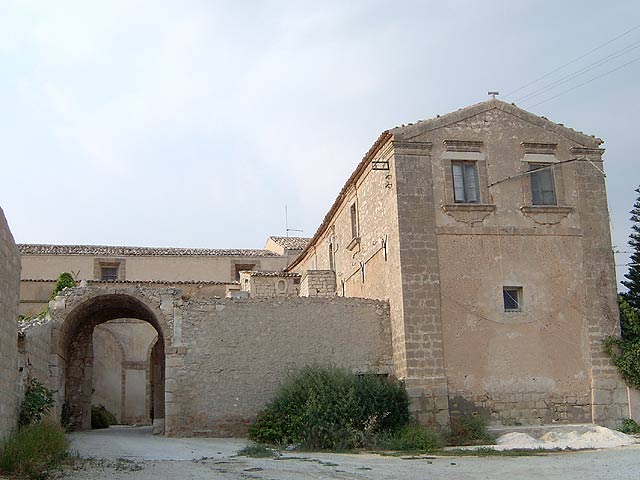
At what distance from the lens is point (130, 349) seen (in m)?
32.3

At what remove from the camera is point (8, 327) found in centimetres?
1170

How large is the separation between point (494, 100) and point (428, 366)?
6994mm

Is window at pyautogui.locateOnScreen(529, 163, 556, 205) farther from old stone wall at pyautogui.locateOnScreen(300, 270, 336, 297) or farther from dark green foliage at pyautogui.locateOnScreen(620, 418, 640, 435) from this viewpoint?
old stone wall at pyautogui.locateOnScreen(300, 270, 336, 297)

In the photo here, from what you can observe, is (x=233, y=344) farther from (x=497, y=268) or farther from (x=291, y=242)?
(x=291, y=242)

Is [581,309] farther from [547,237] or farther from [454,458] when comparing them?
[454,458]

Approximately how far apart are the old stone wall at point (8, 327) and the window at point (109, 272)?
915 inches

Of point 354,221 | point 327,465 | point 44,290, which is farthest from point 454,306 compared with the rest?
point 44,290

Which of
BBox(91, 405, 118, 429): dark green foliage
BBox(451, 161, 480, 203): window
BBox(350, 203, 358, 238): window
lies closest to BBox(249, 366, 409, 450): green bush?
BBox(451, 161, 480, 203): window

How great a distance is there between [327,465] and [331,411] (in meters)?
3.99

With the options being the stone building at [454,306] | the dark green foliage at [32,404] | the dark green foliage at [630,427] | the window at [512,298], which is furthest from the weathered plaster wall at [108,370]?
the dark green foliage at [630,427]

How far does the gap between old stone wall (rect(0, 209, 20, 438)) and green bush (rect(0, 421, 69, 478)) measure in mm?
373

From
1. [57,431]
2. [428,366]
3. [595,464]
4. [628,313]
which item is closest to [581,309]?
[628,313]

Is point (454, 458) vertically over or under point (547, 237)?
under

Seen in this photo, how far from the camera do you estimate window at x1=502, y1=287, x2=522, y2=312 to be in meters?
18.4
